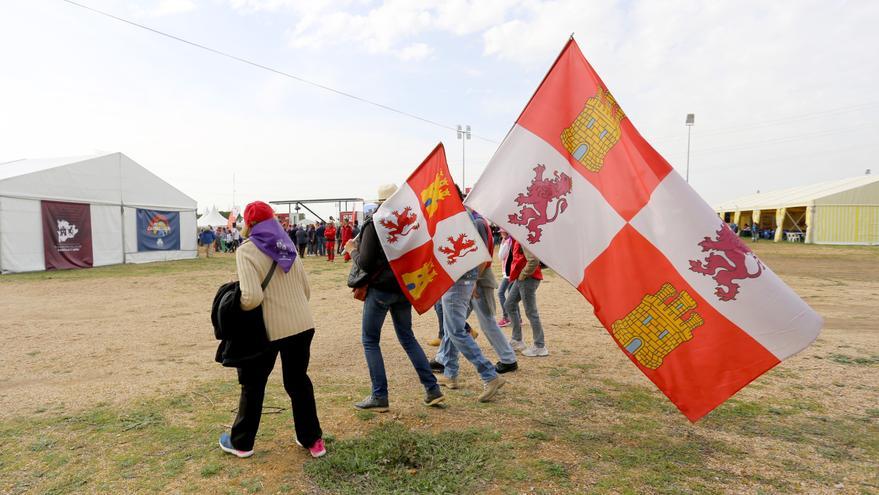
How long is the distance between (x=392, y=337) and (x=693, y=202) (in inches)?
188

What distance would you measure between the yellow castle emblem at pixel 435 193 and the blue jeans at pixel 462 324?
728 mm

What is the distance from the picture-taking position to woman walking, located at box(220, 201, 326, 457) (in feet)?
10.2

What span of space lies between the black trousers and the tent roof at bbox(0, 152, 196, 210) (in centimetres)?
1846

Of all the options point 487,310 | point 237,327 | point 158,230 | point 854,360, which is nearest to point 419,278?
point 487,310

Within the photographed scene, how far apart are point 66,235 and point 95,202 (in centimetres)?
177

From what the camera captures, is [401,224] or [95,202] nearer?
[401,224]

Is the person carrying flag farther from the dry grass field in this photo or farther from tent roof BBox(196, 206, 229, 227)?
tent roof BBox(196, 206, 229, 227)

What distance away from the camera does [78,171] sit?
18.4 metres

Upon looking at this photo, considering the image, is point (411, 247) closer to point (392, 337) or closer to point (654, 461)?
point (654, 461)

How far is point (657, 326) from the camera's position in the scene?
3025 mm

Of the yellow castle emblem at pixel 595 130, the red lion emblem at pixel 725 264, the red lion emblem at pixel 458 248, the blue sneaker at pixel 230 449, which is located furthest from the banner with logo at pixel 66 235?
the red lion emblem at pixel 725 264

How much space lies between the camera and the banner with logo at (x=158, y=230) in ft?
70.7

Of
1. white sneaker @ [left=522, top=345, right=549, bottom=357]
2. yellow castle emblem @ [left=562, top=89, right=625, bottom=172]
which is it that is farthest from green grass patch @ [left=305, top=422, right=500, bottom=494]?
white sneaker @ [left=522, top=345, right=549, bottom=357]

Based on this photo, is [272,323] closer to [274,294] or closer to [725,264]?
[274,294]
